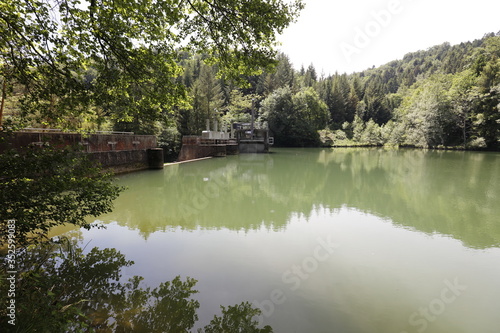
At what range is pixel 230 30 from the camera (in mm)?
5492

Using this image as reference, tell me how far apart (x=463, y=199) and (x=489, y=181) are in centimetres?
654

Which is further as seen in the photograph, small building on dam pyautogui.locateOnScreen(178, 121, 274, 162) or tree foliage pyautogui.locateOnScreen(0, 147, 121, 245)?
small building on dam pyautogui.locateOnScreen(178, 121, 274, 162)

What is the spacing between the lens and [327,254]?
581 centimetres

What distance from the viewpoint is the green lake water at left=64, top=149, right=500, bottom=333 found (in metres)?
3.84

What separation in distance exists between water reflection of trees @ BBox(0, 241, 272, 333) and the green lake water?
0.70 feet

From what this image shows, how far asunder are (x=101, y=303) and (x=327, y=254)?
4279mm

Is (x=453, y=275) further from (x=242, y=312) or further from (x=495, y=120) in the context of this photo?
(x=495, y=120)

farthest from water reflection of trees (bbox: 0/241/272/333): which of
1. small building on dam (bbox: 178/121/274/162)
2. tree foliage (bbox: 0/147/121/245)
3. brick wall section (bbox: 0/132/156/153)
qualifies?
small building on dam (bbox: 178/121/274/162)

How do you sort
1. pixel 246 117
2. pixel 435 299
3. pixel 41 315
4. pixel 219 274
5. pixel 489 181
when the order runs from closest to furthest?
pixel 41 315 → pixel 435 299 → pixel 219 274 → pixel 489 181 → pixel 246 117

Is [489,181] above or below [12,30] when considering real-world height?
below

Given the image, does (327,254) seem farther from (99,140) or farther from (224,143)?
(224,143)

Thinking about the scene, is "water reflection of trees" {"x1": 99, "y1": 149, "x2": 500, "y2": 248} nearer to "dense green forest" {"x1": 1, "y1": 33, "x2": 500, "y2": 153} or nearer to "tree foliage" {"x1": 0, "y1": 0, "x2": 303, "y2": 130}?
"tree foliage" {"x1": 0, "y1": 0, "x2": 303, "y2": 130}

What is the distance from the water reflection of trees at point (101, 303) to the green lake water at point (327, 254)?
0.21m

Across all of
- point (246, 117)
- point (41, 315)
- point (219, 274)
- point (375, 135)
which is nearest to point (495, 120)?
point (375, 135)
